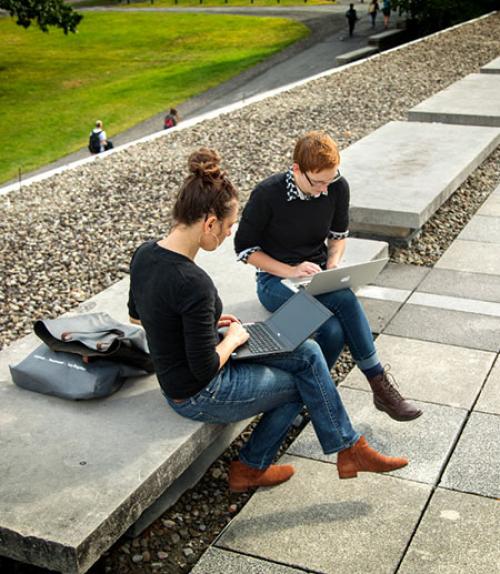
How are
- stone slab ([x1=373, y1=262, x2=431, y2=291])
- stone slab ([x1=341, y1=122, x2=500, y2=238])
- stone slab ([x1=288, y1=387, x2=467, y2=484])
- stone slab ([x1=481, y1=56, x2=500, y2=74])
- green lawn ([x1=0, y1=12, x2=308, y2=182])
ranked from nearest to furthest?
stone slab ([x1=288, y1=387, x2=467, y2=484]), stone slab ([x1=373, y1=262, x2=431, y2=291]), stone slab ([x1=341, y1=122, x2=500, y2=238]), stone slab ([x1=481, y1=56, x2=500, y2=74]), green lawn ([x1=0, y1=12, x2=308, y2=182])

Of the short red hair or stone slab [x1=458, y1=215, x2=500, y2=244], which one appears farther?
stone slab [x1=458, y1=215, x2=500, y2=244]

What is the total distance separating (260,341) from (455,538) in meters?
1.33

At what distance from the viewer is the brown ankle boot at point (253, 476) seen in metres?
4.62

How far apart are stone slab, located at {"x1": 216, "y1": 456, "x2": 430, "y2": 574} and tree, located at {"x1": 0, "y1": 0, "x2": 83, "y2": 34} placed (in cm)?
2780

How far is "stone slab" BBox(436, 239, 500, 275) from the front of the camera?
803 centimetres

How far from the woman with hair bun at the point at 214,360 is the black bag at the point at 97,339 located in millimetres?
130

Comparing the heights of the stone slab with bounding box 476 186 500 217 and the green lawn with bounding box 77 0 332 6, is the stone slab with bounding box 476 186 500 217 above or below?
above

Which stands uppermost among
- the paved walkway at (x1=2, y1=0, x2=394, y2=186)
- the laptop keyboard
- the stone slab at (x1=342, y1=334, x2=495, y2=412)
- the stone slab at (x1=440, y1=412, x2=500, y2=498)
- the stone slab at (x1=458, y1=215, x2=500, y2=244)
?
the laptop keyboard

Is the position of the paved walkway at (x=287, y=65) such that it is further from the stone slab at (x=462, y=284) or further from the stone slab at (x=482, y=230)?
the stone slab at (x=462, y=284)

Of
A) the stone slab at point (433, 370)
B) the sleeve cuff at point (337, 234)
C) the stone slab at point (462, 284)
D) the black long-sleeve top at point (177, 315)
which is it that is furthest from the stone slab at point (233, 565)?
the stone slab at point (462, 284)

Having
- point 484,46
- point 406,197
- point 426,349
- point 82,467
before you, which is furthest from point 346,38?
point 82,467

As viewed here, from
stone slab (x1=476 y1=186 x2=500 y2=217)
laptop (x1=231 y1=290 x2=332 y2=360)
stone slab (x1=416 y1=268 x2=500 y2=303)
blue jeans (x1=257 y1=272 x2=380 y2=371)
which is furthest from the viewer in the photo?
stone slab (x1=476 y1=186 x2=500 y2=217)

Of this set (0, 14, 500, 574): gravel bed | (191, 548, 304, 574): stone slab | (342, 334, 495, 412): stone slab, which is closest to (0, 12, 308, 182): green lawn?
(0, 14, 500, 574): gravel bed

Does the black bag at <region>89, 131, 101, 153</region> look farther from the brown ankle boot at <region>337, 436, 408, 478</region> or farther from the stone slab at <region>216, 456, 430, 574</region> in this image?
the brown ankle boot at <region>337, 436, 408, 478</region>
